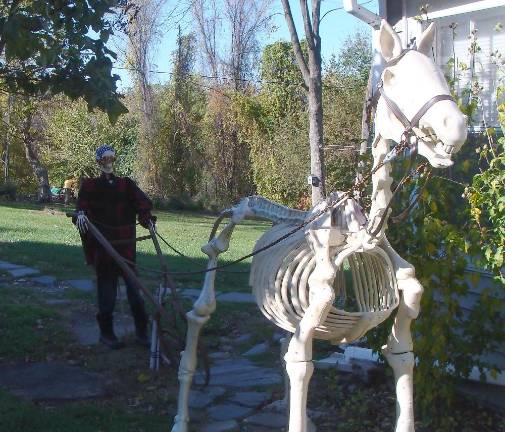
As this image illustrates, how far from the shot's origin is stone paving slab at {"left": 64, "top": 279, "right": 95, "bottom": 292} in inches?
399

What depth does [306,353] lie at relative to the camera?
159 inches

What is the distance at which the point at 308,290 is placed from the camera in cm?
447

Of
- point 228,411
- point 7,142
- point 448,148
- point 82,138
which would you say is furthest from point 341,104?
point 448,148

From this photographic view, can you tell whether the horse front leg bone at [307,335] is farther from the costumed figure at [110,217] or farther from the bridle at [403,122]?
the costumed figure at [110,217]

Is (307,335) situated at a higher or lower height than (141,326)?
higher

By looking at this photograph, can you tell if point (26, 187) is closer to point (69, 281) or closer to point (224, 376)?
point (69, 281)

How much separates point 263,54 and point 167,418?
26836 millimetres

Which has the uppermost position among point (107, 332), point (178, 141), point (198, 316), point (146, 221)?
point (178, 141)

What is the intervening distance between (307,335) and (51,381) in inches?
129

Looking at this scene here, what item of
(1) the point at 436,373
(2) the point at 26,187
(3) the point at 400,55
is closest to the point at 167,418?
(1) the point at 436,373

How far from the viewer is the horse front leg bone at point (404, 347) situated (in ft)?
13.0

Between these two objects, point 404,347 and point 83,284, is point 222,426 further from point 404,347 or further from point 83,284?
point 83,284

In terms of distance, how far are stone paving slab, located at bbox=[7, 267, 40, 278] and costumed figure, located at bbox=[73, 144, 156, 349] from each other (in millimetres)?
3934

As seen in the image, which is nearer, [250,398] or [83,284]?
[250,398]
